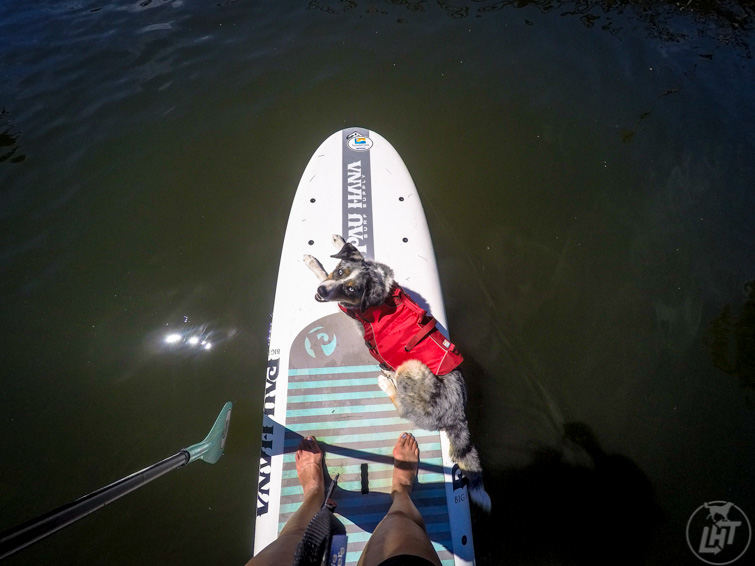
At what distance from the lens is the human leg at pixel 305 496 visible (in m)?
2.68

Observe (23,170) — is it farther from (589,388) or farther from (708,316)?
(708,316)

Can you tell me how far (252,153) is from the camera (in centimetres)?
636

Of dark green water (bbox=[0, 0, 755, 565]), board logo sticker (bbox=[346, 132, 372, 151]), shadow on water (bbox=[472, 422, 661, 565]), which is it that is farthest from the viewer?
board logo sticker (bbox=[346, 132, 372, 151])

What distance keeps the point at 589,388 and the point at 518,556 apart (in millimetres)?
2085

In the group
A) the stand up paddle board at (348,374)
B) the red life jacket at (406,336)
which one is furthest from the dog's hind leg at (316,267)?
the red life jacket at (406,336)

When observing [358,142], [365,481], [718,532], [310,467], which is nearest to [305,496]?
[310,467]

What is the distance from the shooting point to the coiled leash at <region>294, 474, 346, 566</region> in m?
2.01

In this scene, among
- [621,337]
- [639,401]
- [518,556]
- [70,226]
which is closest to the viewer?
[518,556]

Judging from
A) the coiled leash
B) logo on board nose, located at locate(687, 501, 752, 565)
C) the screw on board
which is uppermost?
the coiled leash

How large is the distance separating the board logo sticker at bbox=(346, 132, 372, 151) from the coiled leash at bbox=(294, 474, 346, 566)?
4888 mm

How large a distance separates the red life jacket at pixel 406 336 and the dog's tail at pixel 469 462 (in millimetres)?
689

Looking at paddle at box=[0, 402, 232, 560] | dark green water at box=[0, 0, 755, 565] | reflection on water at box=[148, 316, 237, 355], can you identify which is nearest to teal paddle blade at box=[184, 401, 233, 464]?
dark green water at box=[0, 0, 755, 565]

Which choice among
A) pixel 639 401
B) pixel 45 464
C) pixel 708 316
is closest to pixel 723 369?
pixel 708 316

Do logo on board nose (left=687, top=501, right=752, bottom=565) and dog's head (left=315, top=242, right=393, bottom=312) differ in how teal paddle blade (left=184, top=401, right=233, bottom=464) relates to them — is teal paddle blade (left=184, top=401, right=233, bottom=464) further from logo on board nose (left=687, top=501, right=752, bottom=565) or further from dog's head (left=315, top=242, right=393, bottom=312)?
logo on board nose (left=687, top=501, right=752, bottom=565)
